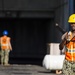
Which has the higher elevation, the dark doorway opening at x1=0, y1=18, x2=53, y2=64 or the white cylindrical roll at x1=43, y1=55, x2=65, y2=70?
the dark doorway opening at x1=0, y1=18, x2=53, y2=64

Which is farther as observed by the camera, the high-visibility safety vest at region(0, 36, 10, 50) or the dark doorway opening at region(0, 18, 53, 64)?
the dark doorway opening at region(0, 18, 53, 64)

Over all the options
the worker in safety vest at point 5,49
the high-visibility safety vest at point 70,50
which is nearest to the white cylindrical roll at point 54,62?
the worker in safety vest at point 5,49

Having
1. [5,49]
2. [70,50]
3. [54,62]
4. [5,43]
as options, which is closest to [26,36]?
[5,43]

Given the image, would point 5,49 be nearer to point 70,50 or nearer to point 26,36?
point 70,50

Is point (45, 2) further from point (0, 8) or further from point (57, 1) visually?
point (0, 8)

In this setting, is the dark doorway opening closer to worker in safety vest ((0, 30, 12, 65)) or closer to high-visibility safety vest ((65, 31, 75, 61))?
worker in safety vest ((0, 30, 12, 65))

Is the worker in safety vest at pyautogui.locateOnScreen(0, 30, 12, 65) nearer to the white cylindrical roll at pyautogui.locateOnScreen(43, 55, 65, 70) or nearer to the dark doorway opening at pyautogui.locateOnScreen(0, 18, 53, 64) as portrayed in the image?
the white cylindrical roll at pyautogui.locateOnScreen(43, 55, 65, 70)

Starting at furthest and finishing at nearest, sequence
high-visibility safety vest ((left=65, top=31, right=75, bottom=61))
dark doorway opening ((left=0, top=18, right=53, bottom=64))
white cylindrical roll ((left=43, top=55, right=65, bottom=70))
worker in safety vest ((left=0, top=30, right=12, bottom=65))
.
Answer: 1. dark doorway opening ((left=0, top=18, right=53, bottom=64))
2. worker in safety vest ((left=0, top=30, right=12, bottom=65))
3. white cylindrical roll ((left=43, top=55, right=65, bottom=70))
4. high-visibility safety vest ((left=65, top=31, right=75, bottom=61))

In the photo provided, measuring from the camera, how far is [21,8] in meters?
32.7

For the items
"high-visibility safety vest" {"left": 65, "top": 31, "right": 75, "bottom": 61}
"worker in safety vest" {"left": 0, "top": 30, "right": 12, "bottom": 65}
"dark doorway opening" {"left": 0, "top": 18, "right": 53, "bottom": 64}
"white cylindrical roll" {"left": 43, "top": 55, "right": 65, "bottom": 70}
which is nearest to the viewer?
"high-visibility safety vest" {"left": 65, "top": 31, "right": 75, "bottom": 61}

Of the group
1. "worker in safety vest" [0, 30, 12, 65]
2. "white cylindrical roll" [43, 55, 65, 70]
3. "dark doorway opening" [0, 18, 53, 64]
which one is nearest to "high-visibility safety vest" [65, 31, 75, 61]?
"white cylindrical roll" [43, 55, 65, 70]

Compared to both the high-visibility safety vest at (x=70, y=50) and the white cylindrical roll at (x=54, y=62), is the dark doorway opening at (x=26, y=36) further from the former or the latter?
the high-visibility safety vest at (x=70, y=50)

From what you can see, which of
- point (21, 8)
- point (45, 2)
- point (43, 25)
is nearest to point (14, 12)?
point (21, 8)

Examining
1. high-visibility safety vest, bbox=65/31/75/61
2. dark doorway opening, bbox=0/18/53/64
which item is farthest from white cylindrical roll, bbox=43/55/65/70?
dark doorway opening, bbox=0/18/53/64
